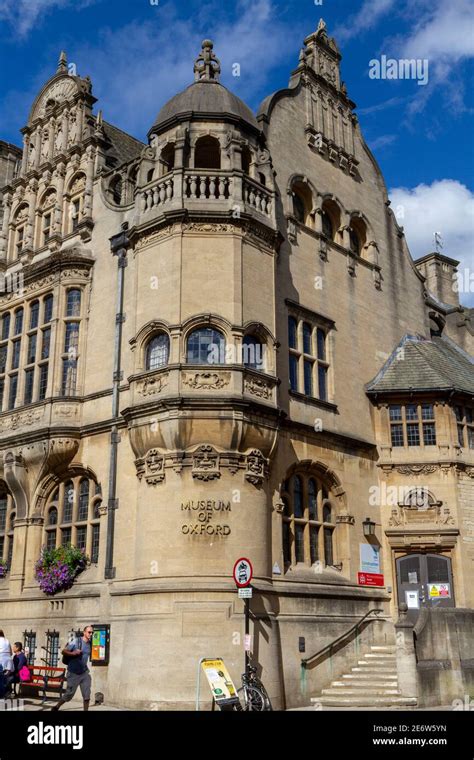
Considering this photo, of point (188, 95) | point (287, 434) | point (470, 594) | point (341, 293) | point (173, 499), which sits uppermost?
point (188, 95)

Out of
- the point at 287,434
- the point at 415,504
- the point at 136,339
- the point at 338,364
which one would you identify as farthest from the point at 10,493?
the point at 415,504

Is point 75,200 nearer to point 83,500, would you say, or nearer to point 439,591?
point 83,500

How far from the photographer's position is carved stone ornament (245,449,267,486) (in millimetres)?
21609

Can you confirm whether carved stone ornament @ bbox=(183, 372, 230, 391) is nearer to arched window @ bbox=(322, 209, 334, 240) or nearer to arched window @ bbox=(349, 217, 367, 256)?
arched window @ bbox=(322, 209, 334, 240)

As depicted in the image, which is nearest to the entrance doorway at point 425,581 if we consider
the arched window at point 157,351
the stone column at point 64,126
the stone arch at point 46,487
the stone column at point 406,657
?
the stone column at point 406,657

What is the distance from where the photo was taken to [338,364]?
89.6 feet

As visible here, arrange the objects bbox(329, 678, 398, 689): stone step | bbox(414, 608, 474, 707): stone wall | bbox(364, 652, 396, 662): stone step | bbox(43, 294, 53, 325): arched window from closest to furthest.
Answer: bbox(414, 608, 474, 707): stone wall < bbox(329, 678, 398, 689): stone step < bbox(364, 652, 396, 662): stone step < bbox(43, 294, 53, 325): arched window

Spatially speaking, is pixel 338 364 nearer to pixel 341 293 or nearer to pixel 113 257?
pixel 341 293

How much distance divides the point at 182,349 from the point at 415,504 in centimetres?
1011

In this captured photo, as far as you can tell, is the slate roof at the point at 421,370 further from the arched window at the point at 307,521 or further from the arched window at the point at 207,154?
the arched window at the point at 207,154

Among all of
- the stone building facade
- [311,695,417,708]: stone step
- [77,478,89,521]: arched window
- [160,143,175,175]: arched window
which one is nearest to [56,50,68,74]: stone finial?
the stone building facade

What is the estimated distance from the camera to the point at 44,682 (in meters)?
20.7

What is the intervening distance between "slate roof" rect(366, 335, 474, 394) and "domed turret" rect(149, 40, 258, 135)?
9769 mm

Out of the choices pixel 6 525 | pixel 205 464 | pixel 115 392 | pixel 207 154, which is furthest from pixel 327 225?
pixel 6 525
